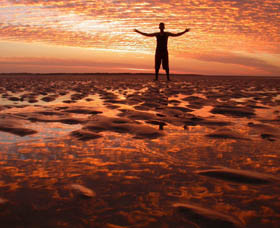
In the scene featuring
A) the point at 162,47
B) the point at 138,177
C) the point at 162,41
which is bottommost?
the point at 138,177

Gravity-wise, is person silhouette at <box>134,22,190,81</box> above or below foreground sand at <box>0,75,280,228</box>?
above

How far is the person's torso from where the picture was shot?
13.0m

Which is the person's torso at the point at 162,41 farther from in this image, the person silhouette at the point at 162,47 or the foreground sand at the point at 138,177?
the foreground sand at the point at 138,177

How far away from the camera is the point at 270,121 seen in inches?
158

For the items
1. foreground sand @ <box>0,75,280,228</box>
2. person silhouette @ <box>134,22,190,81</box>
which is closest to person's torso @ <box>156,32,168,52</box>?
person silhouette @ <box>134,22,190,81</box>

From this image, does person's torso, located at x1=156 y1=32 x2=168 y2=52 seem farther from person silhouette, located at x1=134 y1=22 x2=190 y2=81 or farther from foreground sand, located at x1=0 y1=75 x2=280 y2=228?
foreground sand, located at x1=0 y1=75 x2=280 y2=228

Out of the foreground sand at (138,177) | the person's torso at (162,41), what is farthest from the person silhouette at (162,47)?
the foreground sand at (138,177)

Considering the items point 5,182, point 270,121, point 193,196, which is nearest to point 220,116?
point 270,121

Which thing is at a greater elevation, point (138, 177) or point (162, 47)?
point (162, 47)

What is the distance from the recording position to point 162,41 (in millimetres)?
13250

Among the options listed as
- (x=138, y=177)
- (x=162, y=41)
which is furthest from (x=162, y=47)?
(x=138, y=177)

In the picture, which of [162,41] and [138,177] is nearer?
[138,177]

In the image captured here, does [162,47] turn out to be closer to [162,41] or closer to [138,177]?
[162,41]

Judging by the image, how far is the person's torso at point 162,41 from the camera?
12983 mm
